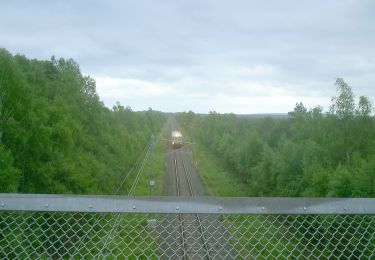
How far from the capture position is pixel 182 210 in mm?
2447

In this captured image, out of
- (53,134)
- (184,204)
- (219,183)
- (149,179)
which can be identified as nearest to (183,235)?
(184,204)

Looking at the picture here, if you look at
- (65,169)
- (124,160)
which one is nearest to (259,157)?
(124,160)

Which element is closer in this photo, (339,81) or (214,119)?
(339,81)

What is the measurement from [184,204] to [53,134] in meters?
18.2

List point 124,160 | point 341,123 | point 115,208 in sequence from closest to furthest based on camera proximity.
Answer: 1. point 115,208
2. point 341,123
3. point 124,160

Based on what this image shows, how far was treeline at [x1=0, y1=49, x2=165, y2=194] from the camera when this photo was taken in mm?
15664

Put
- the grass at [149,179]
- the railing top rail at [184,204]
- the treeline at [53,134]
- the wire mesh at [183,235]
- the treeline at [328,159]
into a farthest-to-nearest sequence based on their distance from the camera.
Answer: the grass at [149,179]
the treeline at [328,159]
the treeline at [53,134]
the wire mesh at [183,235]
the railing top rail at [184,204]

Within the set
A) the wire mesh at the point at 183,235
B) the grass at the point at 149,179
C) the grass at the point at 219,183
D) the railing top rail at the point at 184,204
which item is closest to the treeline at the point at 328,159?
the grass at the point at 219,183

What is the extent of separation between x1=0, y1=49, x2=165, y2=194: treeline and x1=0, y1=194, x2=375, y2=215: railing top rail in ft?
37.5

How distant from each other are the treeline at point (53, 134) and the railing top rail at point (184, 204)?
37.5 ft

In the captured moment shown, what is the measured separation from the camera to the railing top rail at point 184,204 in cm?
238

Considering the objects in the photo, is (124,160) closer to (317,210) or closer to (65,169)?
(65,169)

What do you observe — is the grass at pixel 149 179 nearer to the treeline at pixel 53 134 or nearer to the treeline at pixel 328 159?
the treeline at pixel 53 134

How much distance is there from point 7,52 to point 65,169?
19.1 feet
